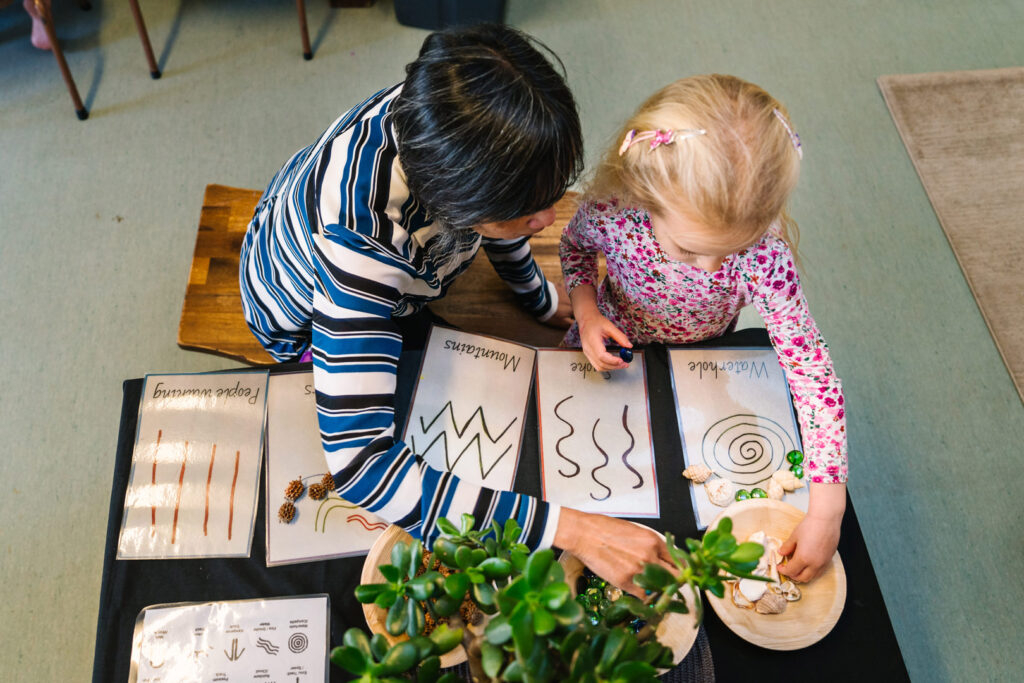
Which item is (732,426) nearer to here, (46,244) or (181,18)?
(46,244)

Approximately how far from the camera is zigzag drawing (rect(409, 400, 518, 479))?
1.03 m

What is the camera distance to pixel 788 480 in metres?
1.03

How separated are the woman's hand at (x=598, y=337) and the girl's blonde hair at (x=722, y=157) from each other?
0.81 ft

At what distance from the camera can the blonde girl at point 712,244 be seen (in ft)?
2.89

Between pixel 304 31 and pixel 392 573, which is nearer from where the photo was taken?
pixel 392 573

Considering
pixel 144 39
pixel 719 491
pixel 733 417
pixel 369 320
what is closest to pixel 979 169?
pixel 733 417

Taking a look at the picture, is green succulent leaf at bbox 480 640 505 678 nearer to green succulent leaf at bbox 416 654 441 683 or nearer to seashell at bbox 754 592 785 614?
green succulent leaf at bbox 416 654 441 683

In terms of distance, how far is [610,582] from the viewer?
2.98 feet

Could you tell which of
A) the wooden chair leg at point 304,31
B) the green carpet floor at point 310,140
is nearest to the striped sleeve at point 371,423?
the green carpet floor at point 310,140

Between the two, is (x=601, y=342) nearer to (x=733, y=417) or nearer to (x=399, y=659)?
(x=733, y=417)

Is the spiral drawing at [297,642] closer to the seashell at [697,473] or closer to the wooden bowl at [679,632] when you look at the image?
the wooden bowl at [679,632]

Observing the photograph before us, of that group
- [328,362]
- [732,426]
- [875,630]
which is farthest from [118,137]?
[875,630]

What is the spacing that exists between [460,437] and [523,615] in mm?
511

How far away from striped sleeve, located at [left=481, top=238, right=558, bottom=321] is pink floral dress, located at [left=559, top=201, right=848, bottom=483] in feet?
0.28
